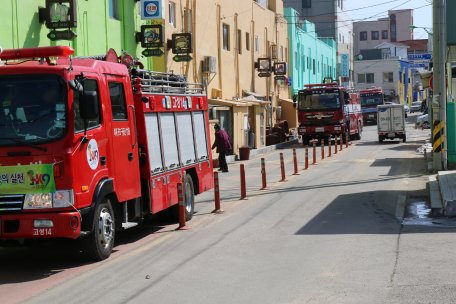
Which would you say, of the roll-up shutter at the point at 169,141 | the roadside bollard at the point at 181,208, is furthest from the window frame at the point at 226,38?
the roadside bollard at the point at 181,208

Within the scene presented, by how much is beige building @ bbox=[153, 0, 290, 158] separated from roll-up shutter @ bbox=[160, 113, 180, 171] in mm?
14846

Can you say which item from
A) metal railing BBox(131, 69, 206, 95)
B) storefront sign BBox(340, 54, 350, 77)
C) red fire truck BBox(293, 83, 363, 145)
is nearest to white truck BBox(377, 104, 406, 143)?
red fire truck BBox(293, 83, 363, 145)

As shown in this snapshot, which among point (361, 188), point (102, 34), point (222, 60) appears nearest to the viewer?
point (361, 188)

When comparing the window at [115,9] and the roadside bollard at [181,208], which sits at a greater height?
the window at [115,9]

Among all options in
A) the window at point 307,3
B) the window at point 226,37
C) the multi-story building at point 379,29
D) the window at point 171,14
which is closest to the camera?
the window at point 171,14

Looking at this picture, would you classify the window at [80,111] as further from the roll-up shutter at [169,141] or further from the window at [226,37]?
the window at [226,37]

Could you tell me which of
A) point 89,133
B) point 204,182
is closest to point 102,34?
point 204,182

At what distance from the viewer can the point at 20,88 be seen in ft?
25.9

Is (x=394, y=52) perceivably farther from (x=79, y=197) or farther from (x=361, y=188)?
(x=79, y=197)

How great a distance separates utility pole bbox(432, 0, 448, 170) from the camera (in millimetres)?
18344

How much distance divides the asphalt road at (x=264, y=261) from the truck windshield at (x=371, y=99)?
161 feet

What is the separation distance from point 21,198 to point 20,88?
4.78 ft

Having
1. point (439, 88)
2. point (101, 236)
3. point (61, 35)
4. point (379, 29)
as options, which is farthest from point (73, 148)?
point (379, 29)

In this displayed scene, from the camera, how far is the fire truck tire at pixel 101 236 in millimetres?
8375
